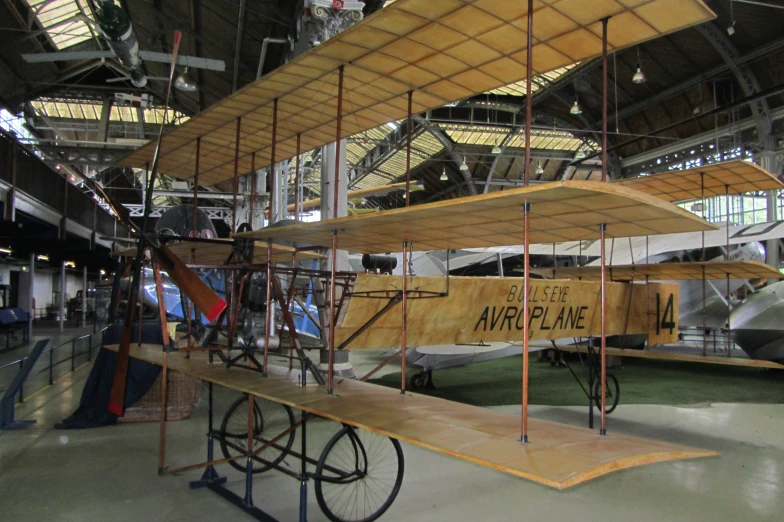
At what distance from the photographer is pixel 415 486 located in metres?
5.40

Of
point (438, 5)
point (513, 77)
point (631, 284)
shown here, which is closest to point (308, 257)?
point (513, 77)

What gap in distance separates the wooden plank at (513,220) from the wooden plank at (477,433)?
1282 millimetres

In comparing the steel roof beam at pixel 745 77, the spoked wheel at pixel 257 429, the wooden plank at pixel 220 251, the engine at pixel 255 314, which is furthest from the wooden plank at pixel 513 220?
the steel roof beam at pixel 745 77

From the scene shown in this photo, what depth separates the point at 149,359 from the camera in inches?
220

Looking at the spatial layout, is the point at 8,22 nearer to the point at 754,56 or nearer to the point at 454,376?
the point at 454,376

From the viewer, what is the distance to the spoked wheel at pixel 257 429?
5699 mm

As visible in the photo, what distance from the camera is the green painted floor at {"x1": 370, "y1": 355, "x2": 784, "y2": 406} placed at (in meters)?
9.89

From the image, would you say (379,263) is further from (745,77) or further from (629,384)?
(745,77)

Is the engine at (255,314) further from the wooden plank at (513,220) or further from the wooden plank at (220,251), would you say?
the wooden plank at (513,220)

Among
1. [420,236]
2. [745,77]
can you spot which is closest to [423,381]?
[420,236]

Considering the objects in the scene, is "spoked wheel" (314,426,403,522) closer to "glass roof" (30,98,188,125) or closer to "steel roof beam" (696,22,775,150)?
"steel roof beam" (696,22,775,150)

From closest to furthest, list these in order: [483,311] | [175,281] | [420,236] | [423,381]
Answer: [175,281] < [420,236] < [483,311] < [423,381]

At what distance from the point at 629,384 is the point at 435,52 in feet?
33.6

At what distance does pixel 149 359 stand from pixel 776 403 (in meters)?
10.8
